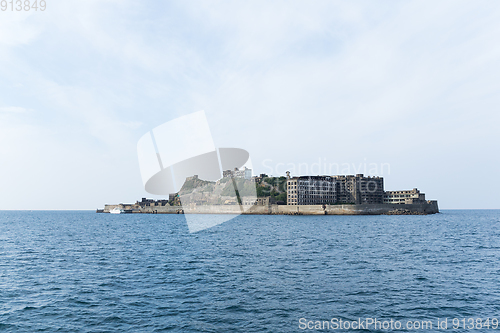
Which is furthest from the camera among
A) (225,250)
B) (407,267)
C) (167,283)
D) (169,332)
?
(225,250)

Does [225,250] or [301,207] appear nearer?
[225,250]

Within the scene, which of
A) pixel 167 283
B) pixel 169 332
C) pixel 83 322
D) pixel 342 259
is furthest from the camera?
pixel 342 259

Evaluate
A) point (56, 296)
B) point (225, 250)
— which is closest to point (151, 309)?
point (56, 296)

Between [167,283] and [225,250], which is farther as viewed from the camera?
[225,250]

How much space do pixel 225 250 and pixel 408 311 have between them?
30.9 meters

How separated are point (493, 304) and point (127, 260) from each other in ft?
124

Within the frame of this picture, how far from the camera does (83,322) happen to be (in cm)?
1909

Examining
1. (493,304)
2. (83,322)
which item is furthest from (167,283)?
(493,304)

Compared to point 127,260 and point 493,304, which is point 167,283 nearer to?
point 127,260

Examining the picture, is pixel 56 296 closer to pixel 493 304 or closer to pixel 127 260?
pixel 127 260

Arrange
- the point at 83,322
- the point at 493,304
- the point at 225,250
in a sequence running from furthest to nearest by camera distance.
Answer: the point at 225,250
the point at 493,304
the point at 83,322

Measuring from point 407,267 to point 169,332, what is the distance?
28257 millimetres

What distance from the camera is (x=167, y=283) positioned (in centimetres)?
2819

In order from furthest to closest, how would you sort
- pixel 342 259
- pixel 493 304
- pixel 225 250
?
pixel 225 250, pixel 342 259, pixel 493 304
